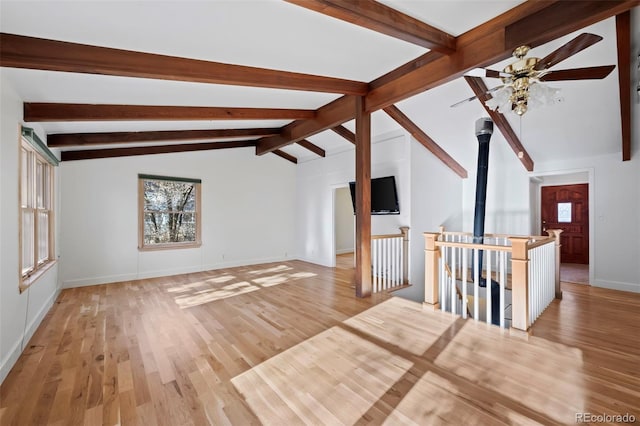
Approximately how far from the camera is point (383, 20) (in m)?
2.22

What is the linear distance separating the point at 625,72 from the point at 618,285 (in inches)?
141

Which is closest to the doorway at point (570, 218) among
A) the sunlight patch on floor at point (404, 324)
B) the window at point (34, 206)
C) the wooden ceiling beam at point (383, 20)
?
the sunlight patch on floor at point (404, 324)

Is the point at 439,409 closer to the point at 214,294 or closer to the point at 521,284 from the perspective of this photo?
the point at 521,284

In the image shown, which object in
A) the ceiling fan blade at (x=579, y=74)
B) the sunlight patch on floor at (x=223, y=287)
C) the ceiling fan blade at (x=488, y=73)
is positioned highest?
the ceiling fan blade at (x=488, y=73)

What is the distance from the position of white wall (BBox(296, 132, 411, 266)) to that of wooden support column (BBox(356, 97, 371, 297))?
58.9 inches

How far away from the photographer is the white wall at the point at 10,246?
89.7 inches

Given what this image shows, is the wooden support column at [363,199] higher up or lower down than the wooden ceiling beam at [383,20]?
lower down

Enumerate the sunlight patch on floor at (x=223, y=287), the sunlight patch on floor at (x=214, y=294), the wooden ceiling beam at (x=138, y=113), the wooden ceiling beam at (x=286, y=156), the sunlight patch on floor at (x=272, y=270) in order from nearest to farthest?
the wooden ceiling beam at (x=138, y=113)
the sunlight patch on floor at (x=214, y=294)
the sunlight patch on floor at (x=223, y=287)
the sunlight patch on floor at (x=272, y=270)
the wooden ceiling beam at (x=286, y=156)

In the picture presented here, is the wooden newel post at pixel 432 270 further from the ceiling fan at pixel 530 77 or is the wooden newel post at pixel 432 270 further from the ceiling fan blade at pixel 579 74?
the ceiling fan blade at pixel 579 74

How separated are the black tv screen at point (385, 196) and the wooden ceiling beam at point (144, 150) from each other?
3328 mm

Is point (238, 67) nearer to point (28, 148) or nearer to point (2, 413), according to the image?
point (28, 148)

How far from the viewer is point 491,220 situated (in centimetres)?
615

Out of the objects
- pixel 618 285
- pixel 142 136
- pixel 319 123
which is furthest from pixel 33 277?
pixel 618 285

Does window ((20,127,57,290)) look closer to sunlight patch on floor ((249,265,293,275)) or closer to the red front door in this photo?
sunlight patch on floor ((249,265,293,275))
